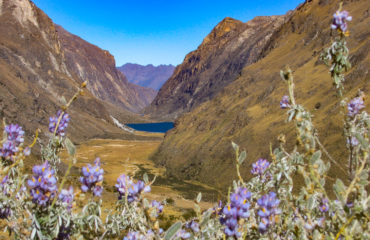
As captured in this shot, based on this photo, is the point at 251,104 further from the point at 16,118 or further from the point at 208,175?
the point at 16,118

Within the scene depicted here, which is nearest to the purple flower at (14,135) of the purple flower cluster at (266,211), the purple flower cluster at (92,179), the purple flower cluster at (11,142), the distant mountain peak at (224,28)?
the purple flower cluster at (11,142)

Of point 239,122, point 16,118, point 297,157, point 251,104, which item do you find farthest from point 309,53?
point 16,118

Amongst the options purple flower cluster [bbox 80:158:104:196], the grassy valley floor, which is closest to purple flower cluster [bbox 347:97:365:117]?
purple flower cluster [bbox 80:158:104:196]

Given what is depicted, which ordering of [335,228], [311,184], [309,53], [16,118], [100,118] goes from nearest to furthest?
[311,184], [335,228], [309,53], [16,118], [100,118]

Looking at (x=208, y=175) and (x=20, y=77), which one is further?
(x=20, y=77)

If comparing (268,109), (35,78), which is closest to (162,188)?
(268,109)

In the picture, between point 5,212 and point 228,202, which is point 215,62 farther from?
point 228,202

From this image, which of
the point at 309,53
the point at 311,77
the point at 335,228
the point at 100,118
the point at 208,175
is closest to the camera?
the point at 335,228
